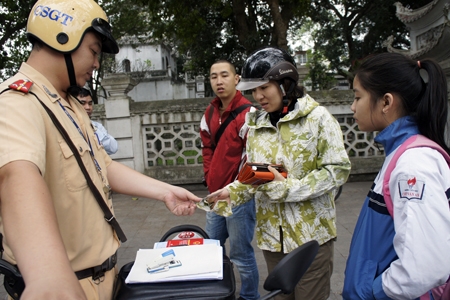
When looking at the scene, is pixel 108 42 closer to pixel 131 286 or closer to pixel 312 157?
pixel 131 286

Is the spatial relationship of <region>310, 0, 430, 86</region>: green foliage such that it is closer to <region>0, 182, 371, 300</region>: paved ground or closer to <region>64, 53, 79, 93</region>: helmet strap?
<region>0, 182, 371, 300</region>: paved ground

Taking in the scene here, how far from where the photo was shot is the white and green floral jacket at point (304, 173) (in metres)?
2.16

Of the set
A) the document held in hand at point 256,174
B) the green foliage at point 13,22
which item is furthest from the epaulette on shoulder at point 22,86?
the green foliage at point 13,22

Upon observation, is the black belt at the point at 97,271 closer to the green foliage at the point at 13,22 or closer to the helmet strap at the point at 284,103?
the helmet strap at the point at 284,103

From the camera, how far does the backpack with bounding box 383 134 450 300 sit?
1443mm

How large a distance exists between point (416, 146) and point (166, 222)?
4.89 m

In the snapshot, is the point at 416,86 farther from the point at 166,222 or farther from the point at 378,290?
the point at 166,222

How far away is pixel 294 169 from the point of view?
2.23m

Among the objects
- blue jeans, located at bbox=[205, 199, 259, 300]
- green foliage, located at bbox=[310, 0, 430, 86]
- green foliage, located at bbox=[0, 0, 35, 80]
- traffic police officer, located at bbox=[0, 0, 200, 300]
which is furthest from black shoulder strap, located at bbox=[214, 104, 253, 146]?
green foliage, located at bbox=[310, 0, 430, 86]

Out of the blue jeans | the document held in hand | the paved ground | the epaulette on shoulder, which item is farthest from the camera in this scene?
the paved ground

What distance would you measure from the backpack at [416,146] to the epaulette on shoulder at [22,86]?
1.38m

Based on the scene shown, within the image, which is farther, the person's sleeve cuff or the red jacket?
the red jacket

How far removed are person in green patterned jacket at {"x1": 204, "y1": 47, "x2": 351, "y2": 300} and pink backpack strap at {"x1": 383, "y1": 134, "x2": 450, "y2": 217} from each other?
2.06 feet

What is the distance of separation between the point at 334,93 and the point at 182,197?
245 inches
